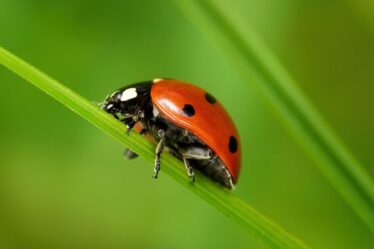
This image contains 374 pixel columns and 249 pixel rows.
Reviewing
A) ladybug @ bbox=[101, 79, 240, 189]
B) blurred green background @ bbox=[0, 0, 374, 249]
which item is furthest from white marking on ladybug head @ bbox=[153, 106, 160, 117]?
blurred green background @ bbox=[0, 0, 374, 249]

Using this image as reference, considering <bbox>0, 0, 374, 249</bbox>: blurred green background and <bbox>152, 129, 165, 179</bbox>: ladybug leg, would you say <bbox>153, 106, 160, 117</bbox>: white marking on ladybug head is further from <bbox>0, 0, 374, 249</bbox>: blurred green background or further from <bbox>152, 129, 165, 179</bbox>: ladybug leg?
<bbox>0, 0, 374, 249</bbox>: blurred green background

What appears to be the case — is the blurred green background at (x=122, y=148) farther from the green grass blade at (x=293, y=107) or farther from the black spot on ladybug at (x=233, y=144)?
the green grass blade at (x=293, y=107)

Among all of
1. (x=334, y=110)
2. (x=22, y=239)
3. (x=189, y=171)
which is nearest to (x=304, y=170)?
(x=334, y=110)

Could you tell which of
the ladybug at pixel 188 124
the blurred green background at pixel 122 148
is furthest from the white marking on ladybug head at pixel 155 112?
the blurred green background at pixel 122 148

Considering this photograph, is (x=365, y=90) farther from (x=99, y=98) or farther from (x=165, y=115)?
(x=165, y=115)

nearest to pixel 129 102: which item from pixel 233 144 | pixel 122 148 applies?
pixel 233 144

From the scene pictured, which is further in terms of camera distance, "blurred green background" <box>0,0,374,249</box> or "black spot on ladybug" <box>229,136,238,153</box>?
"blurred green background" <box>0,0,374,249</box>
